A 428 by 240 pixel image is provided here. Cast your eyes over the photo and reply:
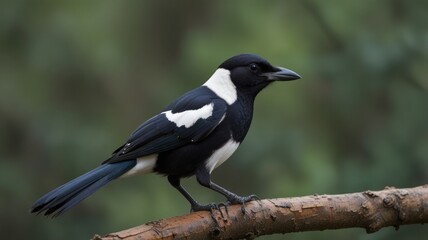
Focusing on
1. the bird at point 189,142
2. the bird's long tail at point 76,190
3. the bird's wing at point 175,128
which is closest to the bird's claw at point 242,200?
the bird at point 189,142

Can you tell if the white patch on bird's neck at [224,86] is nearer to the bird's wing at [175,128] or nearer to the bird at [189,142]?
the bird at [189,142]

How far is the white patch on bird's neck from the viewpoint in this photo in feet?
16.9

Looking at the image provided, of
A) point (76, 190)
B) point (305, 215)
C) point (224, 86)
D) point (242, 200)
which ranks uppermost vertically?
point (224, 86)

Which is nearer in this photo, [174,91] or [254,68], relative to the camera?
[254,68]

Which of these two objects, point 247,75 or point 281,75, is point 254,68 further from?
point 281,75

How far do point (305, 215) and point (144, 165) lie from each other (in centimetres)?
91

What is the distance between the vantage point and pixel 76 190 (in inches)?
174

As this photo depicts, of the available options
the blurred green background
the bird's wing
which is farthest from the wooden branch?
the blurred green background

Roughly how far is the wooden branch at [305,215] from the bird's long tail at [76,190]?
0.46m

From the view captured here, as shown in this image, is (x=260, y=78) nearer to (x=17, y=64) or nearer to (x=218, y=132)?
(x=218, y=132)

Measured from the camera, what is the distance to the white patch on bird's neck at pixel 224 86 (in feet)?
16.9

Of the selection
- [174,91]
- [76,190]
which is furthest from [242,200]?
[174,91]

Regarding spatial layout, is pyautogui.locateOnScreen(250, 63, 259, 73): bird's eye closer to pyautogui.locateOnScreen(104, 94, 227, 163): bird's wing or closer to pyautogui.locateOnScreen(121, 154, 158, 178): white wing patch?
pyautogui.locateOnScreen(104, 94, 227, 163): bird's wing

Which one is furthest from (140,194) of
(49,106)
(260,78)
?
(260,78)
